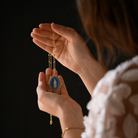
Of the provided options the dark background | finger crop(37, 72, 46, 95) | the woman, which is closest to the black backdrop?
the dark background

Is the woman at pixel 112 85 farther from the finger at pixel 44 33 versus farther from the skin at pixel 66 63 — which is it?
the finger at pixel 44 33

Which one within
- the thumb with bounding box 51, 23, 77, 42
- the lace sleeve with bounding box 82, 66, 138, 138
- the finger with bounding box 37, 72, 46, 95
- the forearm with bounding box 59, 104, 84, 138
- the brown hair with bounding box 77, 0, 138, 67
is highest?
the thumb with bounding box 51, 23, 77, 42

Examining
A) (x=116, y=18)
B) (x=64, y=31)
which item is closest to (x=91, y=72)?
(x=64, y=31)

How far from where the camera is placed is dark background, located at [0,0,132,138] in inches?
59.5

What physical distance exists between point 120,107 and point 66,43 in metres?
0.66

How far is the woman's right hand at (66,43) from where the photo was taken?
97 cm

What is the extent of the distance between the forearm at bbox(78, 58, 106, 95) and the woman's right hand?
2cm

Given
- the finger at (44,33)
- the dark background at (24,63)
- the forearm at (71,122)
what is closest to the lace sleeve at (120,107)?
the forearm at (71,122)

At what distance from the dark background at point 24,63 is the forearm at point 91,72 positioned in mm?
571

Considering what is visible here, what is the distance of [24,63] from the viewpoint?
1562 millimetres

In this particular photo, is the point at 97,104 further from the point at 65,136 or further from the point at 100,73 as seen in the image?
the point at 100,73

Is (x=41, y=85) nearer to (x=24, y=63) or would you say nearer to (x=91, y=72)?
(x=91, y=72)

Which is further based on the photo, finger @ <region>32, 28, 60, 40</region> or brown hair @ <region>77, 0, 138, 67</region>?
finger @ <region>32, 28, 60, 40</region>

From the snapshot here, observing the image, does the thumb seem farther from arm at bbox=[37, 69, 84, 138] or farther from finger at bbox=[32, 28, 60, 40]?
arm at bbox=[37, 69, 84, 138]
